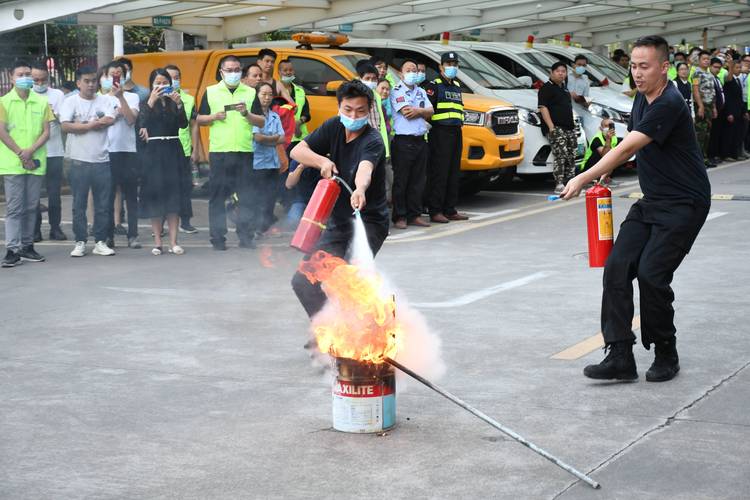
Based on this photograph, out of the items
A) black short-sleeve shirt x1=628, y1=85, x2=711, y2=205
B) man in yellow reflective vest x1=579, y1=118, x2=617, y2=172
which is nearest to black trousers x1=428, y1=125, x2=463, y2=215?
man in yellow reflective vest x1=579, y1=118, x2=617, y2=172

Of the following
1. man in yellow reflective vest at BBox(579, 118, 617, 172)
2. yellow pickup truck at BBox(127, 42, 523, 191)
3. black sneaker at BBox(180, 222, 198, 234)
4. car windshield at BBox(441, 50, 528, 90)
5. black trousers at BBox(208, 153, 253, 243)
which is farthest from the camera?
car windshield at BBox(441, 50, 528, 90)

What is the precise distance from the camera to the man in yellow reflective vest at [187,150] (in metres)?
12.5

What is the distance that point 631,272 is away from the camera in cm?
686

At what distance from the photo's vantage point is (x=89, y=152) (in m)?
12.0

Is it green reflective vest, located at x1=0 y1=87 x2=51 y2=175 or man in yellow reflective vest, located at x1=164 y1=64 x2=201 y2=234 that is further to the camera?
man in yellow reflective vest, located at x1=164 y1=64 x2=201 y2=234

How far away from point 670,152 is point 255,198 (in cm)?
662

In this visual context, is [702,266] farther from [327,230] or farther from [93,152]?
[93,152]

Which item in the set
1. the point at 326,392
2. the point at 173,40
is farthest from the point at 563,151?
the point at 326,392

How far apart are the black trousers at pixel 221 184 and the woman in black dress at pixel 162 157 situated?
1.12 ft

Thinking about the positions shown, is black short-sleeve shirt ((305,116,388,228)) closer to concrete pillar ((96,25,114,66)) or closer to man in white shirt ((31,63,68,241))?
man in white shirt ((31,63,68,241))

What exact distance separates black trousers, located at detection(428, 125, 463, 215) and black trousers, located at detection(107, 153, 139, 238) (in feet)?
11.5

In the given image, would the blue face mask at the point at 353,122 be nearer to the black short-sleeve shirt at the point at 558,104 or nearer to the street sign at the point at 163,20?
the black short-sleeve shirt at the point at 558,104

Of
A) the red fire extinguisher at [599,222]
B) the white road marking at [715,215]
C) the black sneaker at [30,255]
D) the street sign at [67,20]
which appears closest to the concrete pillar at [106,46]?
the street sign at [67,20]

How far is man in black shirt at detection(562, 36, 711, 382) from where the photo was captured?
6695mm
